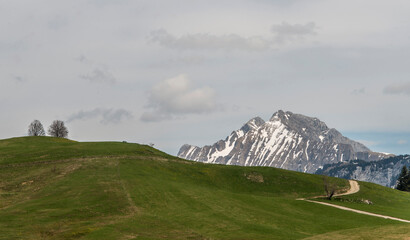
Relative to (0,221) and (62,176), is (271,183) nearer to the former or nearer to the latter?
(62,176)

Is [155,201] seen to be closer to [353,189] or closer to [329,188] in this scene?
[329,188]

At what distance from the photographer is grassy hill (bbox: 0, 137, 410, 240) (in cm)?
5366

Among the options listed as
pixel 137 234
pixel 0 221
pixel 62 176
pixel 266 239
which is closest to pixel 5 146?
pixel 62 176

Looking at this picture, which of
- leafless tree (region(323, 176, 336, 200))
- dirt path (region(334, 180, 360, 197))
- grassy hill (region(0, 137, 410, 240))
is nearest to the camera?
grassy hill (region(0, 137, 410, 240))

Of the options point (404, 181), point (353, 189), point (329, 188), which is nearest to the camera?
point (329, 188)

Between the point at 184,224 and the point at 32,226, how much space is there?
69.1 feet

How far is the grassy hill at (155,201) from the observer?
53656mm

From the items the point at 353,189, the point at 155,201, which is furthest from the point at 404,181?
the point at 155,201

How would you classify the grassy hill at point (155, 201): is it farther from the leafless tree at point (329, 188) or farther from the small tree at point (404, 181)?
the small tree at point (404, 181)

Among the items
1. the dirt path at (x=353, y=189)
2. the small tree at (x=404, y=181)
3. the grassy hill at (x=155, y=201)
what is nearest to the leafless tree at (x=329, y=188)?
the dirt path at (x=353, y=189)

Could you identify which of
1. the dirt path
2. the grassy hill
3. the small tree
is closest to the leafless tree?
the dirt path

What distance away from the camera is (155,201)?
70312 mm

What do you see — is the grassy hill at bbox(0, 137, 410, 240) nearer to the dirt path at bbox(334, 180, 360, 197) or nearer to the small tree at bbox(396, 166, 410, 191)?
the dirt path at bbox(334, 180, 360, 197)

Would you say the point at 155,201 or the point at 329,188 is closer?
the point at 155,201
